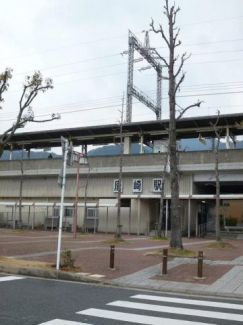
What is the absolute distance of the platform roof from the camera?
118ft

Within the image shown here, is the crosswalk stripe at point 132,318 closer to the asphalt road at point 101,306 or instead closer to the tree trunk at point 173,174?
the asphalt road at point 101,306

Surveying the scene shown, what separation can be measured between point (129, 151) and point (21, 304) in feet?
111

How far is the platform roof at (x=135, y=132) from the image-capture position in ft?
118

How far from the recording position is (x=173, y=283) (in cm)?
999

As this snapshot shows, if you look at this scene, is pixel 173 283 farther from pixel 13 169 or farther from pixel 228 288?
pixel 13 169

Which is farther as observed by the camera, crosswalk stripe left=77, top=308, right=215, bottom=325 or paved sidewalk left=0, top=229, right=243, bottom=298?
paved sidewalk left=0, top=229, right=243, bottom=298

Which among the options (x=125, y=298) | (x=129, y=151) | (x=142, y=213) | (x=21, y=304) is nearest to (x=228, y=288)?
(x=125, y=298)

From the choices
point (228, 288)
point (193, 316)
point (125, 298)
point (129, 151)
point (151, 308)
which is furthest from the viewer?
point (129, 151)

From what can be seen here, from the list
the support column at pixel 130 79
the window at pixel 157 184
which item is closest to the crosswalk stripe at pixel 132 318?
the window at pixel 157 184

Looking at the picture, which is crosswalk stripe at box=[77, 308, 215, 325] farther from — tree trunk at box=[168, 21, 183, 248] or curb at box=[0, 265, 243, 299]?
tree trunk at box=[168, 21, 183, 248]

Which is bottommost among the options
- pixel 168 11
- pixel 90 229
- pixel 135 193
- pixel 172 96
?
pixel 90 229

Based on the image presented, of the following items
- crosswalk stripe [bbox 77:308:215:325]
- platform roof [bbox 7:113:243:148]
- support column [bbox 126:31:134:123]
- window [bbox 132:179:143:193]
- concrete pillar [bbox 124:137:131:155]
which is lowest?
crosswalk stripe [bbox 77:308:215:325]

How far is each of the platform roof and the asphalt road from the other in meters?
25.2

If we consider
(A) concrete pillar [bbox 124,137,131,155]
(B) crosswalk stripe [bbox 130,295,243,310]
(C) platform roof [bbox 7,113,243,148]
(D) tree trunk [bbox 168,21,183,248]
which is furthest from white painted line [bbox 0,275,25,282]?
(A) concrete pillar [bbox 124,137,131,155]
